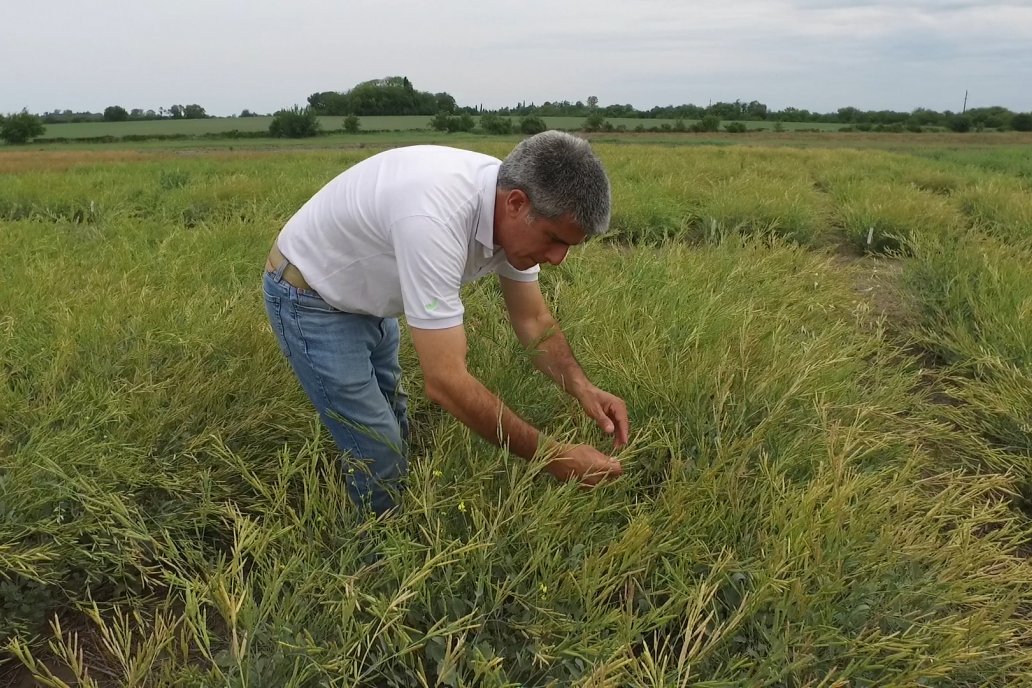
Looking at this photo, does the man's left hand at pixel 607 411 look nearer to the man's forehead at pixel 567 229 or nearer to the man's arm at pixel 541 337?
the man's arm at pixel 541 337

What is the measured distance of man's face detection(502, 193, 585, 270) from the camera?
1.48 m

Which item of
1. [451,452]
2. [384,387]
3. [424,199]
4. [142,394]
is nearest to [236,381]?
[142,394]

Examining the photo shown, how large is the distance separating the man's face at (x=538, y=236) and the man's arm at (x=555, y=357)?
31cm

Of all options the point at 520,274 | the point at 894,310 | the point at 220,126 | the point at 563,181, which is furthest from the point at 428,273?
the point at 220,126

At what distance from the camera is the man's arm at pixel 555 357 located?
1751mm

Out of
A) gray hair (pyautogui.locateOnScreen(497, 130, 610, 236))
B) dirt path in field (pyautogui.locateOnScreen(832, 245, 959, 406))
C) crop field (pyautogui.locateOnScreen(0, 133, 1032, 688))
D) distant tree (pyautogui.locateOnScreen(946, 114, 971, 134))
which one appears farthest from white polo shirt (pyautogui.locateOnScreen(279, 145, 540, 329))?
distant tree (pyautogui.locateOnScreen(946, 114, 971, 134))

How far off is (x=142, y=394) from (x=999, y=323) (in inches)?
148

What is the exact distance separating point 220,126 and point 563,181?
170ft

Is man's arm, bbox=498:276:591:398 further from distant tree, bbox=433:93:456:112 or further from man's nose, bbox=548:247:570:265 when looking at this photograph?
distant tree, bbox=433:93:456:112

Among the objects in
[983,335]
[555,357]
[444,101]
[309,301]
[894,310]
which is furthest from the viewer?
[444,101]

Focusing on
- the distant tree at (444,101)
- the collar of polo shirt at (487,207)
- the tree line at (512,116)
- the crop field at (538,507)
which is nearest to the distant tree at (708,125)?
the tree line at (512,116)

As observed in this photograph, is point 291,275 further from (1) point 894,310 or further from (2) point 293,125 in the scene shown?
(2) point 293,125

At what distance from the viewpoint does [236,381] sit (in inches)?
87.4

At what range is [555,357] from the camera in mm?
1885
